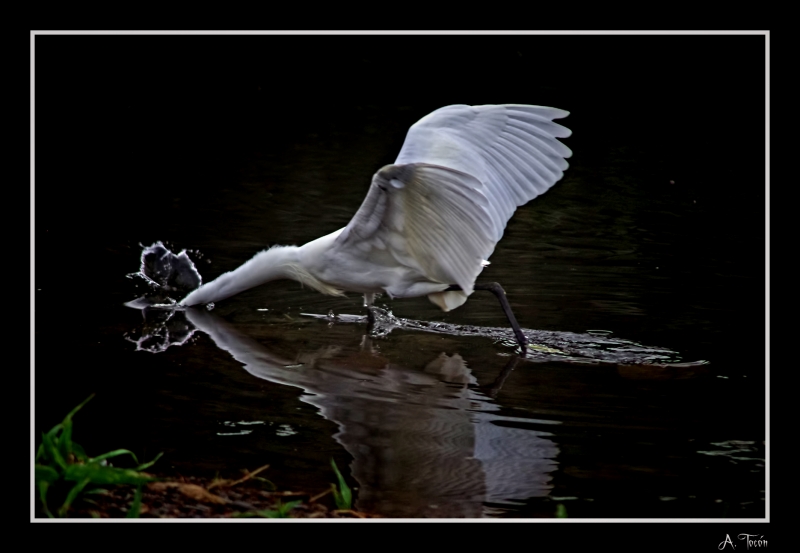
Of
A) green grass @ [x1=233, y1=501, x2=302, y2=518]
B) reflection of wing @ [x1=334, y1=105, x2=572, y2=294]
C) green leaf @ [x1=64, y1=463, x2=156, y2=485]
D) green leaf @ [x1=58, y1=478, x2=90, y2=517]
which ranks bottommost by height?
green grass @ [x1=233, y1=501, x2=302, y2=518]

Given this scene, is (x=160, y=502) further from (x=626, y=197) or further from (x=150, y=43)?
(x=150, y=43)

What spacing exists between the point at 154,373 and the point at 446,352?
72.0 inches

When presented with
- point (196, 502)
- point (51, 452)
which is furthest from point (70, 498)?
point (196, 502)

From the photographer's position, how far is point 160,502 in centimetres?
371

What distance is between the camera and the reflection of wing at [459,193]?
5.34 metres

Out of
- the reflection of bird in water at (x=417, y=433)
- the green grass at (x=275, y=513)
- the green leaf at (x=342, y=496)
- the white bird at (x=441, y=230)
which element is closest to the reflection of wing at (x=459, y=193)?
the white bird at (x=441, y=230)

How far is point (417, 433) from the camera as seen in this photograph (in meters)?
4.92

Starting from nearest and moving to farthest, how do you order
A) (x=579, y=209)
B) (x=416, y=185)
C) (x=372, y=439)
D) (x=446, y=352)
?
(x=372, y=439), (x=416, y=185), (x=446, y=352), (x=579, y=209)

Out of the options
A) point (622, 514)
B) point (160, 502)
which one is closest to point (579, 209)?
point (622, 514)

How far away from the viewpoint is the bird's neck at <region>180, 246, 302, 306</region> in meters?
6.38

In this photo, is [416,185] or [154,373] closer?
[416,185]

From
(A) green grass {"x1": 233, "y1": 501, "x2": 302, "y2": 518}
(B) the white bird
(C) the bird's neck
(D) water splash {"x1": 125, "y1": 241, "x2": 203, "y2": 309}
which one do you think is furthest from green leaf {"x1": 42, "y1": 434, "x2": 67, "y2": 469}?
(D) water splash {"x1": 125, "y1": 241, "x2": 203, "y2": 309}

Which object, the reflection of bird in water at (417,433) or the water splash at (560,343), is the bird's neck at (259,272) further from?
the water splash at (560,343)

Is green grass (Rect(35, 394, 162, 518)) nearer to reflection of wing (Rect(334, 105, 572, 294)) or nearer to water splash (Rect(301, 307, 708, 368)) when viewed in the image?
reflection of wing (Rect(334, 105, 572, 294))
